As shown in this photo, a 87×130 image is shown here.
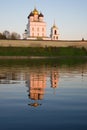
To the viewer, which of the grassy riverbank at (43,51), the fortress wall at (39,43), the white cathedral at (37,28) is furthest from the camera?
the white cathedral at (37,28)

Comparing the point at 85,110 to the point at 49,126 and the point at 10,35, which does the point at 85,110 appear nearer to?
the point at 49,126

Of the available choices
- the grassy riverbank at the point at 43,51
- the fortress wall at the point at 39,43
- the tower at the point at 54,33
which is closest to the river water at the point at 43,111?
the grassy riverbank at the point at 43,51

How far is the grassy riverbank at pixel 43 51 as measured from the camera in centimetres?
7550

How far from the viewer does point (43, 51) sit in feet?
260

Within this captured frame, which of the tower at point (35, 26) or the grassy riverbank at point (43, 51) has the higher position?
the tower at point (35, 26)

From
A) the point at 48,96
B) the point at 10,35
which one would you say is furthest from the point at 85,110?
the point at 10,35

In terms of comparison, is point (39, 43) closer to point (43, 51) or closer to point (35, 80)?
point (43, 51)

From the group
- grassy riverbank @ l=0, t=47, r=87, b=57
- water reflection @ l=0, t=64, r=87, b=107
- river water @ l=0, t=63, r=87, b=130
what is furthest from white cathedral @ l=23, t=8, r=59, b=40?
river water @ l=0, t=63, r=87, b=130

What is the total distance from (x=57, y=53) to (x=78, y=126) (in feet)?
234

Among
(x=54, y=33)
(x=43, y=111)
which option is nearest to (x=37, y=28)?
(x=54, y=33)

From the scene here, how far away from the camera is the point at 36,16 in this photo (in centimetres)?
9544

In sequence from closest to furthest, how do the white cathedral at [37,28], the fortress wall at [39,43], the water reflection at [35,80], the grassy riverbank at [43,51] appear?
the water reflection at [35,80], the grassy riverbank at [43,51], the fortress wall at [39,43], the white cathedral at [37,28]

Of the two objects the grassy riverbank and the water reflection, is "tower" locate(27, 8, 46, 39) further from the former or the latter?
the water reflection

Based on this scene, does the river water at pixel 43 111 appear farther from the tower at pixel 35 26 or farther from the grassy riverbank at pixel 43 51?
the tower at pixel 35 26
